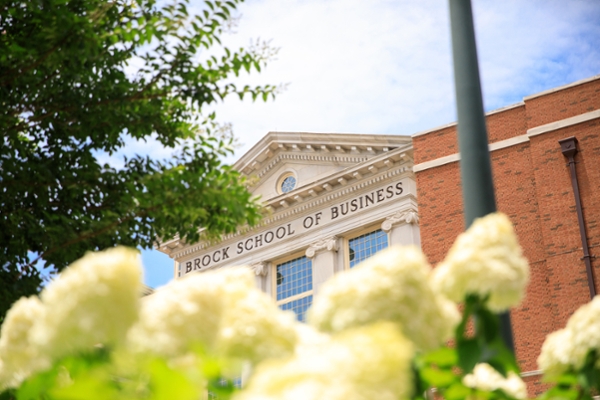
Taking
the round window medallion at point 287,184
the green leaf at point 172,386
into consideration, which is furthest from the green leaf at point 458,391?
the round window medallion at point 287,184

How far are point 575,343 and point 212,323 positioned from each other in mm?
1216

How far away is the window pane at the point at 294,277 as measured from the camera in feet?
78.8

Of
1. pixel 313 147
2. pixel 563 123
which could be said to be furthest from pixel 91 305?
pixel 313 147

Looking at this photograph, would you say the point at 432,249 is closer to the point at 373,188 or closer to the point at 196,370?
the point at 373,188

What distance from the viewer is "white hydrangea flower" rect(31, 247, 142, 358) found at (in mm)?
1854

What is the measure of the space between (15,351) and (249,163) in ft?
80.7

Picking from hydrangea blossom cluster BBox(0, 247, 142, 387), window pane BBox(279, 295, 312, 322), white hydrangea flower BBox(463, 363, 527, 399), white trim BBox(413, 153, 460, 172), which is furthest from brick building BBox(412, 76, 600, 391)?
hydrangea blossom cluster BBox(0, 247, 142, 387)

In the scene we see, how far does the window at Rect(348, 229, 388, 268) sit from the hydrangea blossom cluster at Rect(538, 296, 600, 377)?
2021 centimetres

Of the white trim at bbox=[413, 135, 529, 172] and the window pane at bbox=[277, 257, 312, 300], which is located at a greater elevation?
the white trim at bbox=[413, 135, 529, 172]

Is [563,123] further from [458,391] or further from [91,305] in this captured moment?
[91,305]

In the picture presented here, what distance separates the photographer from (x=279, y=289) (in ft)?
81.3

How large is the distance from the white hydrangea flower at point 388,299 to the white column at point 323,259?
2080cm

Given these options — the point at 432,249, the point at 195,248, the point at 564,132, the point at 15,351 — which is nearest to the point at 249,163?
the point at 195,248

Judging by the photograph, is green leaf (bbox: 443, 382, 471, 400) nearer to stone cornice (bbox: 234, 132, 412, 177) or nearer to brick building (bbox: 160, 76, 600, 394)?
brick building (bbox: 160, 76, 600, 394)
